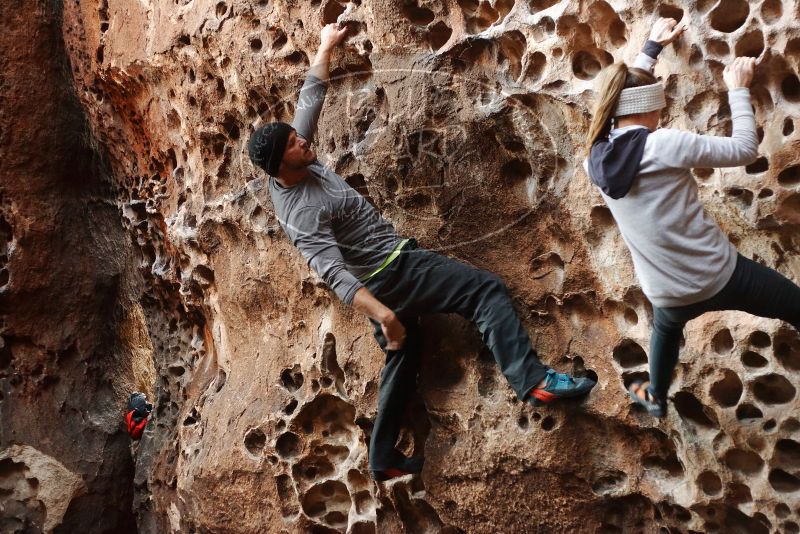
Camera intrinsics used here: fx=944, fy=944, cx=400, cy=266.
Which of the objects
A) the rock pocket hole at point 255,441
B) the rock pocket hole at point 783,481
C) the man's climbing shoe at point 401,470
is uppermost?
the rock pocket hole at point 255,441

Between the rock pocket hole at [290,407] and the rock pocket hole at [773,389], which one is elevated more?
the rock pocket hole at [290,407]

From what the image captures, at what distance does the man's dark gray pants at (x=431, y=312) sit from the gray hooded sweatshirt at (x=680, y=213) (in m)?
0.63

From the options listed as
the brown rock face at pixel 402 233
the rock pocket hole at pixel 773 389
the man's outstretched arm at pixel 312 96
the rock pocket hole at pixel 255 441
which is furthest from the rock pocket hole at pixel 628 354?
the rock pocket hole at pixel 255 441

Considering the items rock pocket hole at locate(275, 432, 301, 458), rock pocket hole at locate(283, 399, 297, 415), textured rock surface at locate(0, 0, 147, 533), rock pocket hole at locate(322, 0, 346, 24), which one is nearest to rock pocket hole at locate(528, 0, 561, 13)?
rock pocket hole at locate(322, 0, 346, 24)

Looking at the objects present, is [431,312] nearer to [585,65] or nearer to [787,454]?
[585,65]

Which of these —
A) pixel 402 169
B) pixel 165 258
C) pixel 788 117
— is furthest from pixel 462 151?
pixel 165 258

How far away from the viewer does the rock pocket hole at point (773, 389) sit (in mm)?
2840

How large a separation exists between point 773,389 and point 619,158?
1007 mm

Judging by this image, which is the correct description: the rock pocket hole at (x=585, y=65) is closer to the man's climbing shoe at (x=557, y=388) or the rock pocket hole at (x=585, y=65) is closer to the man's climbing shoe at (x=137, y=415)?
the man's climbing shoe at (x=557, y=388)

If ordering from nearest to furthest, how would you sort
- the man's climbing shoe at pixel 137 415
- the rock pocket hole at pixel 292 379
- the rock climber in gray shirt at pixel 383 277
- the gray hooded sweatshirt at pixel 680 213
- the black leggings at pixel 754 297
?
the gray hooded sweatshirt at pixel 680 213
the black leggings at pixel 754 297
the rock climber in gray shirt at pixel 383 277
the rock pocket hole at pixel 292 379
the man's climbing shoe at pixel 137 415

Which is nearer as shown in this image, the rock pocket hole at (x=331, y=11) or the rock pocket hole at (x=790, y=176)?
the rock pocket hole at (x=790, y=176)

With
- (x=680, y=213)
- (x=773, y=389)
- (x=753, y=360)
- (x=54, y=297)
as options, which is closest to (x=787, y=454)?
(x=773, y=389)

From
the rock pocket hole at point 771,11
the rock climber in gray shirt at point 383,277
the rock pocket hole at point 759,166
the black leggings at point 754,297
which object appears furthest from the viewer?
the rock climber in gray shirt at point 383,277

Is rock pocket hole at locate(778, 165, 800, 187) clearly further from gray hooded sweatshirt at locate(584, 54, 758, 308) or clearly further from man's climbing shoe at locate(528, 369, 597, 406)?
man's climbing shoe at locate(528, 369, 597, 406)
